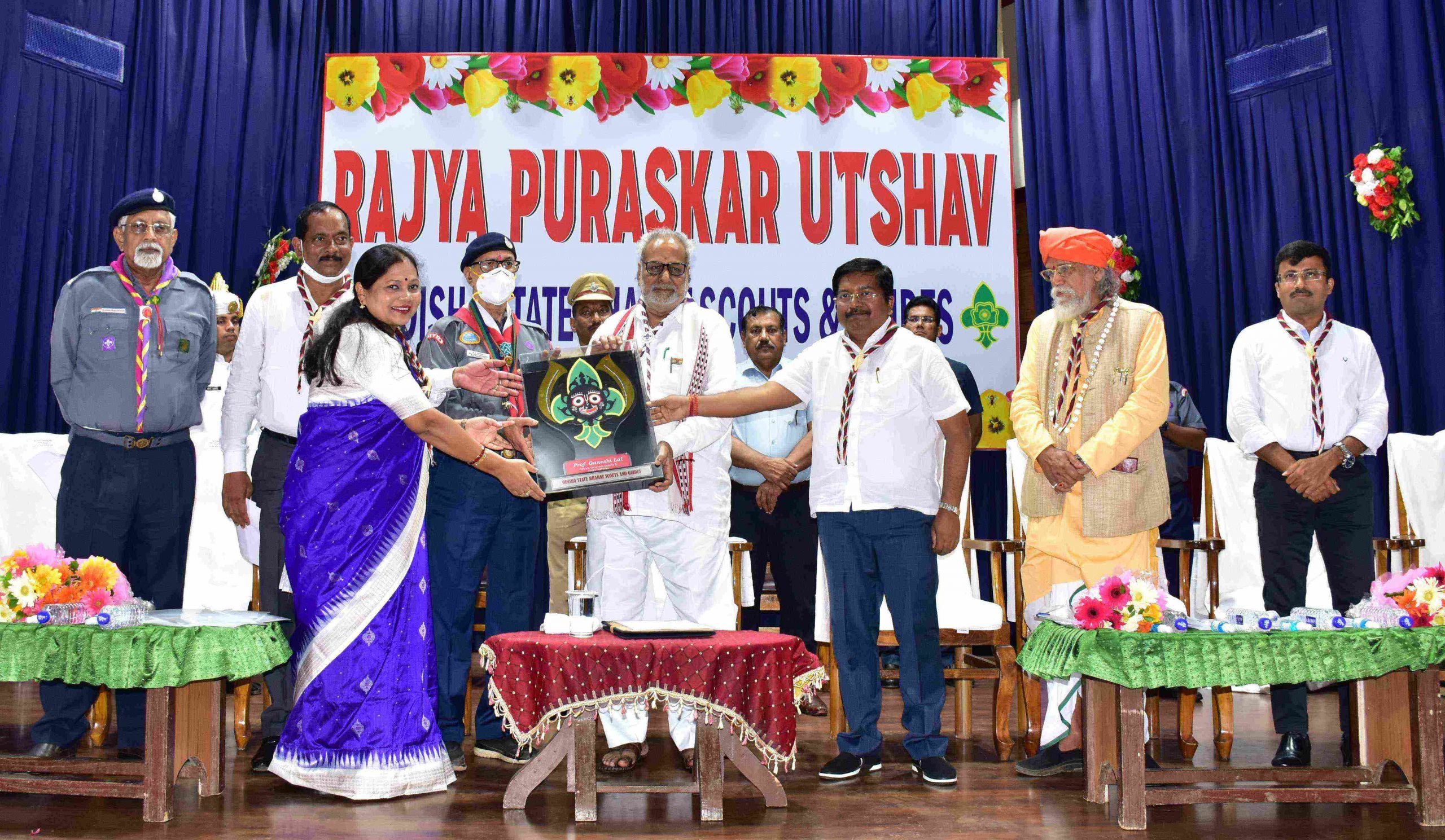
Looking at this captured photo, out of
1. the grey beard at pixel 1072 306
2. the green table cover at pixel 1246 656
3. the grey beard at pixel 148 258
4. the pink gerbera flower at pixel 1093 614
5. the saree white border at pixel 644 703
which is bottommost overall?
the saree white border at pixel 644 703

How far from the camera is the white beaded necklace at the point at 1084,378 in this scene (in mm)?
3980

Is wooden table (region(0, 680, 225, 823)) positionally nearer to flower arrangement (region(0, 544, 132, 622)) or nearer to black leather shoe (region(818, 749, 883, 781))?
flower arrangement (region(0, 544, 132, 622))

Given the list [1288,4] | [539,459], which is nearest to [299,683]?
[539,459]

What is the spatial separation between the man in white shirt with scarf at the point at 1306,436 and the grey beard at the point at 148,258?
390cm

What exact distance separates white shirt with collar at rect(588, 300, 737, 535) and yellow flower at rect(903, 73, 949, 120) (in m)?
2.82

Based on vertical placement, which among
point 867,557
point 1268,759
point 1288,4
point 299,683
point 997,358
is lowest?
point 1268,759

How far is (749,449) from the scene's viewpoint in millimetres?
5027

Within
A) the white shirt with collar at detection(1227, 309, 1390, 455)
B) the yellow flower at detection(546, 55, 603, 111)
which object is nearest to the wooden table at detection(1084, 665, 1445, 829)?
the white shirt with collar at detection(1227, 309, 1390, 455)

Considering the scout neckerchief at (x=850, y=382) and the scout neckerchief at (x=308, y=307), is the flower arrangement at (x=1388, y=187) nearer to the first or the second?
the scout neckerchief at (x=850, y=382)

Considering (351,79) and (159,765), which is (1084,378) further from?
(351,79)

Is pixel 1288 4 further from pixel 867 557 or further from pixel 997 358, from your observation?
pixel 867 557

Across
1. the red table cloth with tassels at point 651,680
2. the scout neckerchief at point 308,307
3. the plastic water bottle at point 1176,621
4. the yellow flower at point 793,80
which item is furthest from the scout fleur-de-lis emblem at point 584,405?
the yellow flower at point 793,80

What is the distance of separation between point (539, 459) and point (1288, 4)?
4969 mm

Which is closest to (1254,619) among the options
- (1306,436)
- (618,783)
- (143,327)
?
(1306,436)
